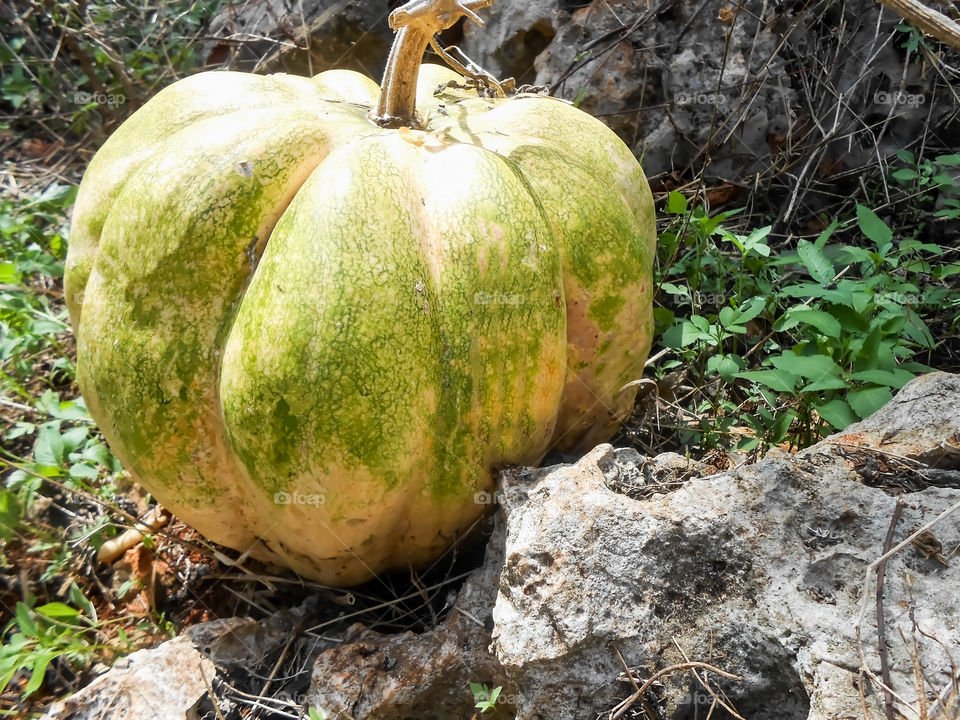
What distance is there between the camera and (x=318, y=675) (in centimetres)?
195

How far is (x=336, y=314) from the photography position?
1782 mm

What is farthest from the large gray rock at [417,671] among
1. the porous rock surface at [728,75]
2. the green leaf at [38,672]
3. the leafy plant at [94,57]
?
the leafy plant at [94,57]

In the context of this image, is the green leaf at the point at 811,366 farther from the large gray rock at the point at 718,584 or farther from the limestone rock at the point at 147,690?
the limestone rock at the point at 147,690

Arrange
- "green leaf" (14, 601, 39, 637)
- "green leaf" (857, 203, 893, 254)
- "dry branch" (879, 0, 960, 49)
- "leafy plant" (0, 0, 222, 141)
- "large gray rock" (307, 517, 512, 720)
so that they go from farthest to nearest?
"leafy plant" (0, 0, 222, 141)
"green leaf" (857, 203, 893, 254)
"green leaf" (14, 601, 39, 637)
"large gray rock" (307, 517, 512, 720)
"dry branch" (879, 0, 960, 49)

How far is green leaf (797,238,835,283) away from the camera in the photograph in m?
2.62

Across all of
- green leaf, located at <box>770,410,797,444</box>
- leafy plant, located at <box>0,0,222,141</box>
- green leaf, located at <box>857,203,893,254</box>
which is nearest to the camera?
green leaf, located at <box>770,410,797,444</box>

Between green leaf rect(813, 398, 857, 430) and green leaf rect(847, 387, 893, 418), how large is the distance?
0.9 inches

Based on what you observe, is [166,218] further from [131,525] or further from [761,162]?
[761,162]

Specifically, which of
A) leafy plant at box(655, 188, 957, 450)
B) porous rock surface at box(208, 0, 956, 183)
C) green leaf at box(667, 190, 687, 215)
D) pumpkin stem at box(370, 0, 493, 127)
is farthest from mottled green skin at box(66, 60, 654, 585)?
porous rock surface at box(208, 0, 956, 183)

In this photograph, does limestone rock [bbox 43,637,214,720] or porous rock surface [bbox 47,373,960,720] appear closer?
porous rock surface [bbox 47,373,960,720]

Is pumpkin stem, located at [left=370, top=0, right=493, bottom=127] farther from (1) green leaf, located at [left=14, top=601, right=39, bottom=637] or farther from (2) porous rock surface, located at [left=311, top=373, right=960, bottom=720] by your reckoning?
(1) green leaf, located at [left=14, top=601, right=39, bottom=637]

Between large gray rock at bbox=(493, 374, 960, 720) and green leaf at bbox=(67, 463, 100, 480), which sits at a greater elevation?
large gray rock at bbox=(493, 374, 960, 720)

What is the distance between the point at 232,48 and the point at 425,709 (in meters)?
3.82

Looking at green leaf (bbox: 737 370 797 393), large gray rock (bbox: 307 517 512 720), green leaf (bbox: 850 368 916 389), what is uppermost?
green leaf (bbox: 850 368 916 389)
